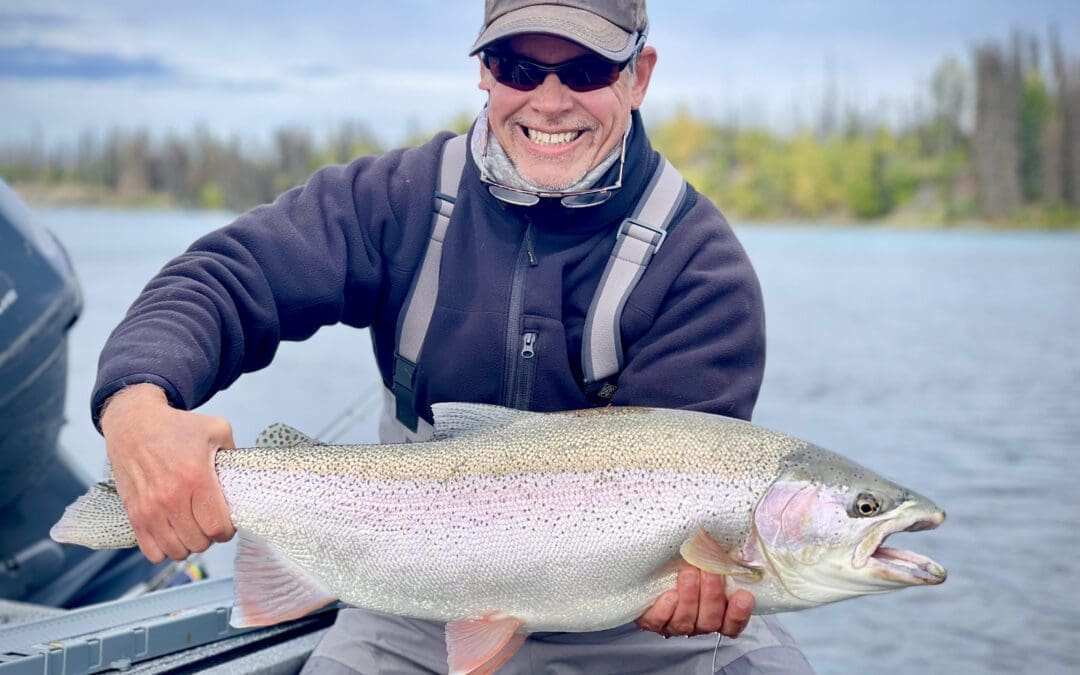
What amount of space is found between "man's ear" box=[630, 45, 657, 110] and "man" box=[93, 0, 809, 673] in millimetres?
64

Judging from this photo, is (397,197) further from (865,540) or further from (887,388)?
(887,388)

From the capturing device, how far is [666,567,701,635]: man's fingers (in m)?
2.53

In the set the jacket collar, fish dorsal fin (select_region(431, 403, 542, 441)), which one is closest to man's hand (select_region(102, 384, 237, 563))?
fish dorsal fin (select_region(431, 403, 542, 441))

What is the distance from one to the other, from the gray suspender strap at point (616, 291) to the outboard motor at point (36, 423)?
1910 mm

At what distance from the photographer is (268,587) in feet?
8.62

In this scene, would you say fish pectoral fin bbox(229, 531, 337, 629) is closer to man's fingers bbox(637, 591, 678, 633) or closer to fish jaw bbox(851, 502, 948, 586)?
man's fingers bbox(637, 591, 678, 633)


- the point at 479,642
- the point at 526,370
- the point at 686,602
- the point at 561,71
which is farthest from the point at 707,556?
the point at 561,71

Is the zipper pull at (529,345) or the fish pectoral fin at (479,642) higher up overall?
the zipper pull at (529,345)

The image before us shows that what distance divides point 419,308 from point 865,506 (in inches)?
51.2

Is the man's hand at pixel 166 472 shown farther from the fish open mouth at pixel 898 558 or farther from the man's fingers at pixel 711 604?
the fish open mouth at pixel 898 558

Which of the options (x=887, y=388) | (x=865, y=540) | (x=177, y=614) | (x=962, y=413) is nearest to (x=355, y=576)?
(x=177, y=614)

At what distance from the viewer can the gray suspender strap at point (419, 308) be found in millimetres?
3166

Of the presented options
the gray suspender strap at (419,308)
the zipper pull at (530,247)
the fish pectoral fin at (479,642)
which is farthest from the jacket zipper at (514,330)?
the fish pectoral fin at (479,642)

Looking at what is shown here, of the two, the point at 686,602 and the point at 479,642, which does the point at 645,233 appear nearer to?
the point at 686,602
